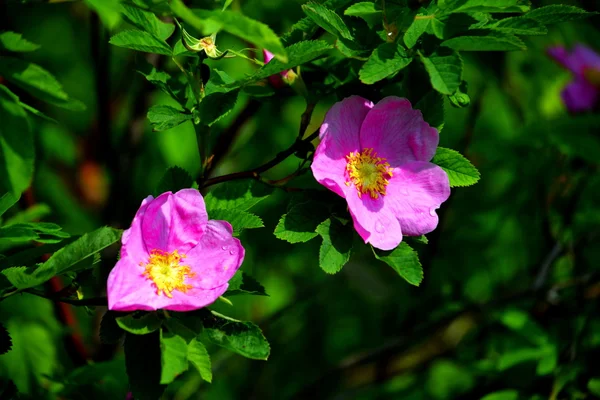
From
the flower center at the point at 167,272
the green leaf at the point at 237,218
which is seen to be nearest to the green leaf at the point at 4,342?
the flower center at the point at 167,272

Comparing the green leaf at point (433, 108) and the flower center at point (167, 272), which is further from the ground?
the green leaf at point (433, 108)

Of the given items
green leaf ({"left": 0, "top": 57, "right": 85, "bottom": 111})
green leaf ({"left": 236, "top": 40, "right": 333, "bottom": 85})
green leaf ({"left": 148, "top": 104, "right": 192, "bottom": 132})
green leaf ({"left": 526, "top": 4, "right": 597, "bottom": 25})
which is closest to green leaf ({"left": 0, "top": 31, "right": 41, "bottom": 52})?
green leaf ({"left": 0, "top": 57, "right": 85, "bottom": 111})

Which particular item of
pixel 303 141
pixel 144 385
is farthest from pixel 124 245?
pixel 303 141

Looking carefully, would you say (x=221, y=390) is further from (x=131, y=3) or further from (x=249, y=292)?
(x=131, y=3)

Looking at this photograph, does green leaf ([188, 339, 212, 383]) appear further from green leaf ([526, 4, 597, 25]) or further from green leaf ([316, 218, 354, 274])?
green leaf ([526, 4, 597, 25])

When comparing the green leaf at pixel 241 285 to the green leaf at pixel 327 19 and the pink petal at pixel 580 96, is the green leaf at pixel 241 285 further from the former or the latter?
the pink petal at pixel 580 96

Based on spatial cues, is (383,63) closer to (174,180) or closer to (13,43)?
(174,180)

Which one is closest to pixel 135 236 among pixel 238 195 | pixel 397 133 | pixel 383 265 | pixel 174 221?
pixel 174 221
